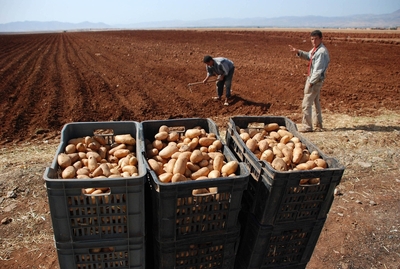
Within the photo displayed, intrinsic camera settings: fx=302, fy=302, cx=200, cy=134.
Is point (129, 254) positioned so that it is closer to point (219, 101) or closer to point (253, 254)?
point (253, 254)

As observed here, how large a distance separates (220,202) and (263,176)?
1.42 ft

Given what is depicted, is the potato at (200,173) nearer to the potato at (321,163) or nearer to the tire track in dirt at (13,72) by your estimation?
the potato at (321,163)

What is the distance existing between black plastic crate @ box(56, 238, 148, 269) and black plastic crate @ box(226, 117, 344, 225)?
96cm

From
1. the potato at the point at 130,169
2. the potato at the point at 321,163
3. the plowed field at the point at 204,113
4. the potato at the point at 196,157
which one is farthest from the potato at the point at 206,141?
the plowed field at the point at 204,113

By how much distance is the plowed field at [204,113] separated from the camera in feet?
11.8

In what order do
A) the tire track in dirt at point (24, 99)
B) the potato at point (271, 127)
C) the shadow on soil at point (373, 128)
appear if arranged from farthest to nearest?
the tire track in dirt at point (24, 99) < the shadow on soil at point (373, 128) < the potato at point (271, 127)

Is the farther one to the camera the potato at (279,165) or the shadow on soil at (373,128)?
the shadow on soil at (373,128)

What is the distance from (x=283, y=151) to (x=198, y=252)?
1.14 metres

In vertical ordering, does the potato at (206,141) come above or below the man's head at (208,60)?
above

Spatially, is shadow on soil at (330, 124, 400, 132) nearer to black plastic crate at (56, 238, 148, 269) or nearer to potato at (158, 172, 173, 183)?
potato at (158, 172, 173, 183)

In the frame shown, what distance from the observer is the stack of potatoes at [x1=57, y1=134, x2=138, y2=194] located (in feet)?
7.15

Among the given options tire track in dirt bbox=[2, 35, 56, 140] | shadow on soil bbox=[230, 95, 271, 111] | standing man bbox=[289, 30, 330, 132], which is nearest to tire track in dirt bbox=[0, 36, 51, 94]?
tire track in dirt bbox=[2, 35, 56, 140]

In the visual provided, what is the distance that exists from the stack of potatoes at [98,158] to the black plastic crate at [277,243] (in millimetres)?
1113

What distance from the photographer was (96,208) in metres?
1.94
